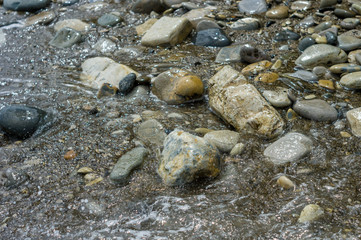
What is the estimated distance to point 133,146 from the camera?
3.43 meters

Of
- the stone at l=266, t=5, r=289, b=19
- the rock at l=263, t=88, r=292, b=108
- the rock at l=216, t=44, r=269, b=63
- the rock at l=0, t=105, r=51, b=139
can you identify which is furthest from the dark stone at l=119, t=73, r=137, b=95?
the stone at l=266, t=5, r=289, b=19

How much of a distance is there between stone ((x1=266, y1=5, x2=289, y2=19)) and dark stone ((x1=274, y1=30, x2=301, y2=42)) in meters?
0.58

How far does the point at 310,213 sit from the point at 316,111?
142cm

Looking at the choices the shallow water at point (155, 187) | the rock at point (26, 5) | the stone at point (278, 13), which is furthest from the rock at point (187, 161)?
the rock at point (26, 5)

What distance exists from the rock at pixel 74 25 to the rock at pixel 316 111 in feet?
13.3

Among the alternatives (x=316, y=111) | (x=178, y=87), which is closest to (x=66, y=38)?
(x=178, y=87)

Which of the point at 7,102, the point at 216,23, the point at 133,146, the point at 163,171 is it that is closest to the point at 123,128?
the point at 133,146

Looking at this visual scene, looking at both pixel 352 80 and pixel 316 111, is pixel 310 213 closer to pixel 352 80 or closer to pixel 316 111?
pixel 316 111

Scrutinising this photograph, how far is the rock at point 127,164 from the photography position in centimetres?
302

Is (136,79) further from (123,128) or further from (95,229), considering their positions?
(95,229)

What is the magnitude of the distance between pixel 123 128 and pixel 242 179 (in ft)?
4.57

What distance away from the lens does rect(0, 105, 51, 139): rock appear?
3.60 meters

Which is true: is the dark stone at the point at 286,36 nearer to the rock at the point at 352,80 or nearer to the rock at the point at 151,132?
the rock at the point at 352,80

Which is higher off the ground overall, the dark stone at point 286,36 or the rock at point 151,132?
the dark stone at point 286,36
